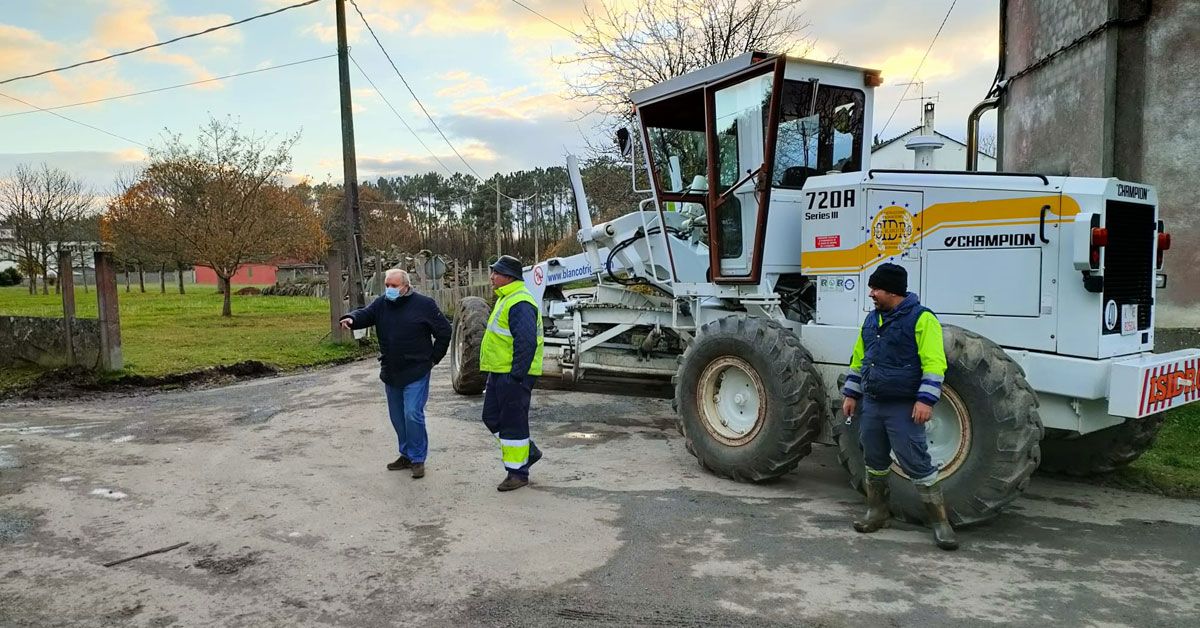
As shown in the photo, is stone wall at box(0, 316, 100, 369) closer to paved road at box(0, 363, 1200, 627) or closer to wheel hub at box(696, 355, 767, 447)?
paved road at box(0, 363, 1200, 627)

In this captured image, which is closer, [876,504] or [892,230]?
[876,504]

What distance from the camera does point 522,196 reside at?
226 ft

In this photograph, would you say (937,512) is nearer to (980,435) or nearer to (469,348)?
(980,435)

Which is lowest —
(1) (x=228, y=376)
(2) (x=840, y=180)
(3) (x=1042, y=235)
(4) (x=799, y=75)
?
(1) (x=228, y=376)

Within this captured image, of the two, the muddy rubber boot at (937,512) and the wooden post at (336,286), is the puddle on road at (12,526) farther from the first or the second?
the wooden post at (336,286)

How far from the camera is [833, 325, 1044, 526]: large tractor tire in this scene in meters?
4.67

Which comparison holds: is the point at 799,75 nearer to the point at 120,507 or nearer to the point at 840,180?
the point at 840,180

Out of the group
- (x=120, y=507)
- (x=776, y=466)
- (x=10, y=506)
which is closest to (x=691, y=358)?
(x=776, y=466)

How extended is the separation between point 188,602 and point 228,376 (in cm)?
928

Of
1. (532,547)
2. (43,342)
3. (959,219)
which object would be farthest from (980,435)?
(43,342)

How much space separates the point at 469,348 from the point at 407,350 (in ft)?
10.9

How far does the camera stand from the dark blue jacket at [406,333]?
6.33 metres

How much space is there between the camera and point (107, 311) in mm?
11289

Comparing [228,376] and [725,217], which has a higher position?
[725,217]
